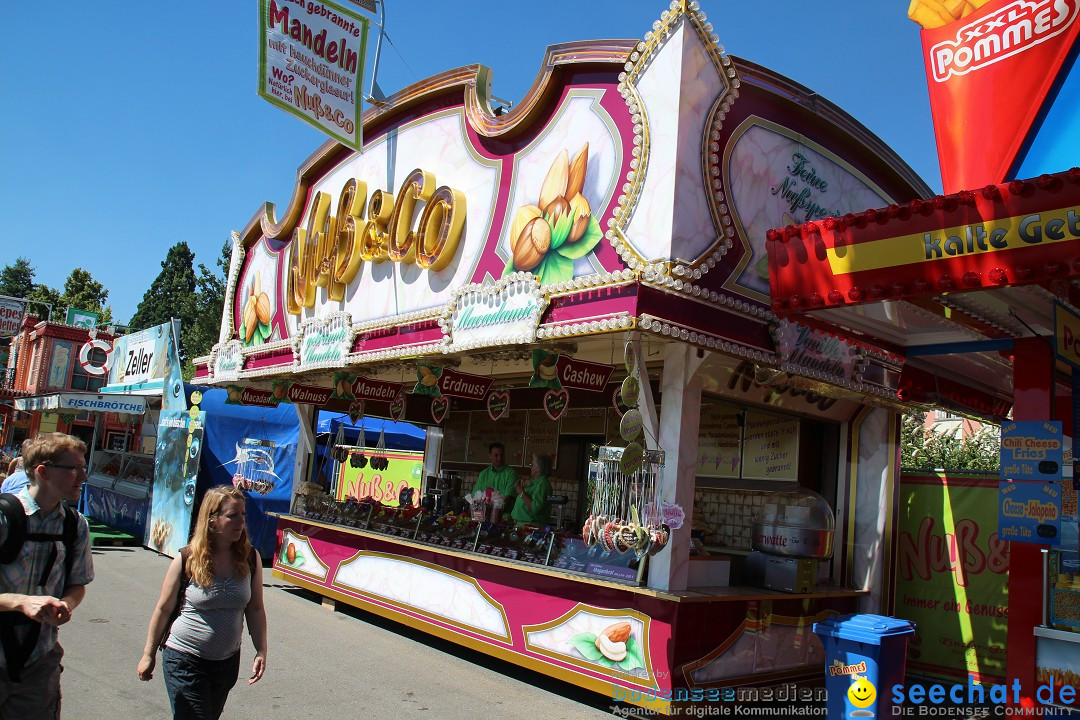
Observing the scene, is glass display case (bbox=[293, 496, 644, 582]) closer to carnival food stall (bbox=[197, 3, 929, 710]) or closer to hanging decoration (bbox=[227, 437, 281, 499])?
carnival food stall (bbox=[197, 3, 929, 710])

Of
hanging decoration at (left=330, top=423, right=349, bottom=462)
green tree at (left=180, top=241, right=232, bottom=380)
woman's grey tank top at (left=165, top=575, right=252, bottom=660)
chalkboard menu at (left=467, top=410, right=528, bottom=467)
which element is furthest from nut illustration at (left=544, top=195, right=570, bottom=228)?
green tree at (left=180, top=241, right=232, bottom=380)

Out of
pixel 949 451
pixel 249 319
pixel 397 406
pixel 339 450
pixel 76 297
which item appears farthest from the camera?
pixel 76 297

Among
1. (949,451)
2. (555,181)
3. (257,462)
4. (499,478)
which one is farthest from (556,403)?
(949,451)

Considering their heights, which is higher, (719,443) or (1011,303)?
(1011,303)

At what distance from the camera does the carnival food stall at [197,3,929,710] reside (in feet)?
21.8

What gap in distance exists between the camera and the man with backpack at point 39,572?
3.24 meters

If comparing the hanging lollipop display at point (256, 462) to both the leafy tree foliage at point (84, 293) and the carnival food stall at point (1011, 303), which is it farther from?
the leafy tree foliage at point (84, 293)

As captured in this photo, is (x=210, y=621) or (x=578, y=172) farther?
(x=578, y=172)

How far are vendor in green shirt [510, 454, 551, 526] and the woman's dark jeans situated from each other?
18.4ft

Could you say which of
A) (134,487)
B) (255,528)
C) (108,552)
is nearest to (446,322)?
(255,528)

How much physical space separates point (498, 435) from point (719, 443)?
4106mm

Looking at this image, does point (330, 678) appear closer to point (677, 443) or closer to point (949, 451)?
point (677, 443)

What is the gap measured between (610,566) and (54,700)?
445 cm

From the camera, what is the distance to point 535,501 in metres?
9.27
